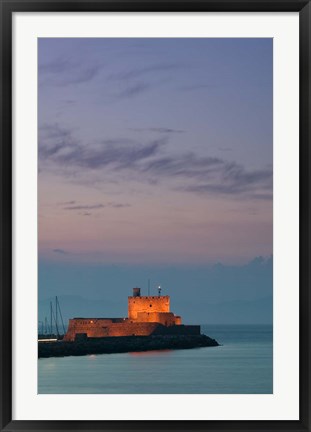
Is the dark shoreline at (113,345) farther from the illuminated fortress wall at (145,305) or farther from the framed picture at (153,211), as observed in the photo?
the illuminated fortress wall at (145,305)

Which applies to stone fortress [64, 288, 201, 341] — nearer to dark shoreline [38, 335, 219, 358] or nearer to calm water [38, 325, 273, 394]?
dark shoreline [38, 335, 219, 358]

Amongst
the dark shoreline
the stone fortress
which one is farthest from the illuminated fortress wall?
the dark shoreline

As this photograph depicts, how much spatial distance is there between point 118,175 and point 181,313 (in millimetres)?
3788

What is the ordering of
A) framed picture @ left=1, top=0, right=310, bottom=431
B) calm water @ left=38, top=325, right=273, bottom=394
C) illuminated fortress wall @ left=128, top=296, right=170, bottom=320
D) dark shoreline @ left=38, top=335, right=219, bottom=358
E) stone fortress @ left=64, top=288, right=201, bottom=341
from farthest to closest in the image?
illuminated fortress wall @ left=128, top=296, right=170, bottom=320
stone fortress @ left=64, top=288, right=201, bottom=341
dark shoreline @ left=38, top=335, right=219, bottom=358
framed picture @ left=1, top=0, right=310, bottom=431
calm water @ left=38, top=325, right=273, bottom=394

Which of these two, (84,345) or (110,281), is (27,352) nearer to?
(84,345)

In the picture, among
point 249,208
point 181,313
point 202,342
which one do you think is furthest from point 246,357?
point 249,208

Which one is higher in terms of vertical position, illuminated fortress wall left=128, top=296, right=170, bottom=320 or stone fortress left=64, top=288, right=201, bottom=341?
illuminated fortress wall left=128, top=296, right=170, bottom=320

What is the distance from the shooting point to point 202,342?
1934 centimetres

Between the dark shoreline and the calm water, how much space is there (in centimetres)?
16

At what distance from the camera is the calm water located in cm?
1534

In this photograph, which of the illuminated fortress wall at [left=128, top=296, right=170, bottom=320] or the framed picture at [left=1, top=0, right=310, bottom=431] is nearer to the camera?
the framed picture at [left=1, top=0, right=310, bottom=431]

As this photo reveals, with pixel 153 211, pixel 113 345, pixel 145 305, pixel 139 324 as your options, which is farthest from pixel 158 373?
pixel 153 211

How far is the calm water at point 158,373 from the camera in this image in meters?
15.3

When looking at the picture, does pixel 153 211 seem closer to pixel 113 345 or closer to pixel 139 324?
pixel 139 324
